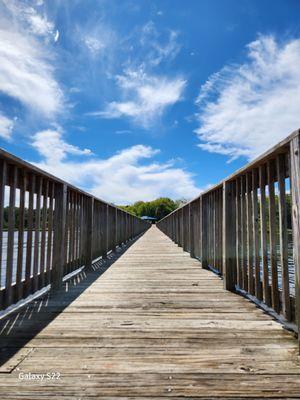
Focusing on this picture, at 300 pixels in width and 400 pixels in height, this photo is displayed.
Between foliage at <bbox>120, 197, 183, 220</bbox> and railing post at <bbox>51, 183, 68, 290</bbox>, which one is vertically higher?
Answer: foliage at <bbox>120, 197, 183, 220</bbox>

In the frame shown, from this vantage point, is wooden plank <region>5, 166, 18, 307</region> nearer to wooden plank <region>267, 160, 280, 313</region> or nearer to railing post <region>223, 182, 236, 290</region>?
wooden plank <region>267, 160, 280, 313</region>

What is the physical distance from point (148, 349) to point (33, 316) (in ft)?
3.47

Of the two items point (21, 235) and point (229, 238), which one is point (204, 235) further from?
point (21, 235)

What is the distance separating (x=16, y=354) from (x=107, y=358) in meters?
0.50

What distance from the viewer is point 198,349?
1485 millimetres

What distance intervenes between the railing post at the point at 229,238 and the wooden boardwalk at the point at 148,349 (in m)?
0.27

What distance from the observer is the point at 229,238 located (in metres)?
2.88

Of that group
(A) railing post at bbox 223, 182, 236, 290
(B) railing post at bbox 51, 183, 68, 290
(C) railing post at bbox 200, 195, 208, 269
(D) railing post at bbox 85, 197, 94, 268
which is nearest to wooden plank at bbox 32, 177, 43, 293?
(B) railing post at bbox 51, 183, 68, 290

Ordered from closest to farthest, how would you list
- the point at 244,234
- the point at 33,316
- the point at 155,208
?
the point at 33,316 → the point at 244,234 → the point at 155,208

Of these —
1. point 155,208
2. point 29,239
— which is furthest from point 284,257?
point 155,208

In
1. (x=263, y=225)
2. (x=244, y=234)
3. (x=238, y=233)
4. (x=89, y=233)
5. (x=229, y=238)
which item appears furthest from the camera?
(x=89, y=233)

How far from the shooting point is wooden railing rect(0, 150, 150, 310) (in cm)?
196

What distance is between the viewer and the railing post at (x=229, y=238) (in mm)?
2826

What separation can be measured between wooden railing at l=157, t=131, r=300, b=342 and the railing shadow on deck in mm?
1638
